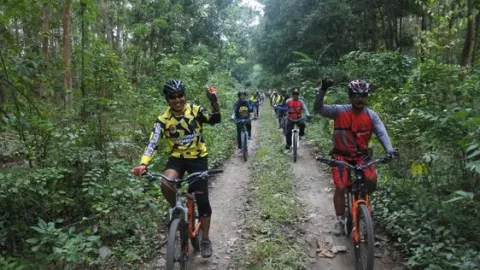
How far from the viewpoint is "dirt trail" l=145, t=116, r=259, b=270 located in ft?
16.8

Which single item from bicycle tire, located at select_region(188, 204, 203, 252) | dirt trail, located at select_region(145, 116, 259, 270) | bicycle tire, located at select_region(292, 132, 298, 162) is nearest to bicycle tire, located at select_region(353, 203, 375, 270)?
dirt trail, located at select_region(145, 116, 259, 270)

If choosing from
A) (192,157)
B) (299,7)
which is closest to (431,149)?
(192,157)

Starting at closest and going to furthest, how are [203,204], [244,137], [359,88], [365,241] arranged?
1. [365,241]
2. [203,204]
3. [359,88]
4. [244,137]

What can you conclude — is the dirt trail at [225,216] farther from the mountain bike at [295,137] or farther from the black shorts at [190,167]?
the mountain bike at [295,137]

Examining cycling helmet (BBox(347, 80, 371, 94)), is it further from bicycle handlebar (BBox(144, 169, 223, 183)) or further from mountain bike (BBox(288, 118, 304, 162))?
mountain bike (BBox(288, 118, 304, 162))

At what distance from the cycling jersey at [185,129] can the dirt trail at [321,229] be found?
7.70ft

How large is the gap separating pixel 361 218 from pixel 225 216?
3168 millimetres

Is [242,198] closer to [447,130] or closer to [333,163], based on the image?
[333,163]

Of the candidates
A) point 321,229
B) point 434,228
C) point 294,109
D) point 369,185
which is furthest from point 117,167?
point 294,109

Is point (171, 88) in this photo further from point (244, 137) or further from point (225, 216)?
point (244, 137)

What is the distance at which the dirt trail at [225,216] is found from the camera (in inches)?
201

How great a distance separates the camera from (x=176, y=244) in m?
4.00

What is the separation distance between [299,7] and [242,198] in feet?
56.8

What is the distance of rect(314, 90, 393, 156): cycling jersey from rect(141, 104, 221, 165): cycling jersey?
1720 mm
